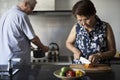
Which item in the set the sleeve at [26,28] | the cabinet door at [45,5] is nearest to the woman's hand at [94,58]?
the sleeve at [26,28]

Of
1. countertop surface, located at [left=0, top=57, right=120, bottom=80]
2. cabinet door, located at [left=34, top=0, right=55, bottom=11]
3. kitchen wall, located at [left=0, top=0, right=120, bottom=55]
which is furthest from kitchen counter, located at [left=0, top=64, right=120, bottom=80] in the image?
kitchen wall, located at [left=0, top=0, right=120, bottom=55]

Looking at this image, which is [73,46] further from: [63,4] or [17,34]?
[63,4]

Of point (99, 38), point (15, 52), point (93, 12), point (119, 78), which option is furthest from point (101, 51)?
point (15, 52)

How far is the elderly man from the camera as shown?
234cm

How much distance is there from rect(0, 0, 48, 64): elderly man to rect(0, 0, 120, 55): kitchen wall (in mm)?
866

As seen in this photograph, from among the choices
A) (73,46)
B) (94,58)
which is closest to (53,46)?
(73,46)

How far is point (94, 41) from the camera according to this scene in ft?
6.63

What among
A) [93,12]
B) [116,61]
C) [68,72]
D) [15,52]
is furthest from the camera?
[116,61]

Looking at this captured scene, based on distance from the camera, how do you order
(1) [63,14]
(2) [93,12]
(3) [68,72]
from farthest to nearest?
(1) [63,14] → (2) [93,12] → (3) [68,72]

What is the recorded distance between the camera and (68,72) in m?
1.53

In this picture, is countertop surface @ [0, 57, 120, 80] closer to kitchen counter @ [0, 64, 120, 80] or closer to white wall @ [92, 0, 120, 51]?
kitchen counter @ [0, 64, 120, 80]

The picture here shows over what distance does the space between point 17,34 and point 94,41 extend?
0.77 meters

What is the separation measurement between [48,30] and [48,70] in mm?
1567

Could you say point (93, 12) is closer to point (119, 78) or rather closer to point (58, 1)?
point (119, 78)
